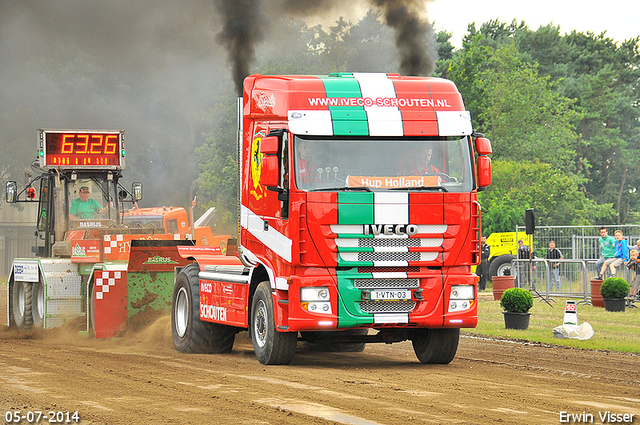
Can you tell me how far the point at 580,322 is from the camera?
1752 centimetres

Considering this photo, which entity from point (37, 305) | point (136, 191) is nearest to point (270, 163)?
point (136, 191)

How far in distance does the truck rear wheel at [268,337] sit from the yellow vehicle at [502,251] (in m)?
20.0

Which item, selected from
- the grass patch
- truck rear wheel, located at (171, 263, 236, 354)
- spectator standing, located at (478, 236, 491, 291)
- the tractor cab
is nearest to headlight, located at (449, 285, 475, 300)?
the grass patch

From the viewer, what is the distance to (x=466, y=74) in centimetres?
4416

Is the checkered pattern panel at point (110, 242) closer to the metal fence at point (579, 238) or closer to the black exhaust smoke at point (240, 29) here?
the black exhaust smoke at point (240, 29)

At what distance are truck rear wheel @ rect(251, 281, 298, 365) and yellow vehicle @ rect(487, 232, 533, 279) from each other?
1997 centimetres

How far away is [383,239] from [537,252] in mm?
18993

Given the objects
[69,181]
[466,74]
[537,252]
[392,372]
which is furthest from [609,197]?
[392,372]

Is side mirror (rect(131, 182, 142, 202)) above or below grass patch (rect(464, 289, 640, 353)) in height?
above

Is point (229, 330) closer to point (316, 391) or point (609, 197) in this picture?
point (316, 391)

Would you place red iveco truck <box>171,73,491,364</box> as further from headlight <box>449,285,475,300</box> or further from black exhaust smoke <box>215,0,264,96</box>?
black exhaust smoke <box>215,0,264,96</box>

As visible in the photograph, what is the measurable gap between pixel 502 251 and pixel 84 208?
18077 mm

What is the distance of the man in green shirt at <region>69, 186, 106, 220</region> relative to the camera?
1747cm

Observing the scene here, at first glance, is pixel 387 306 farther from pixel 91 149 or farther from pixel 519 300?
pixel 91 149
